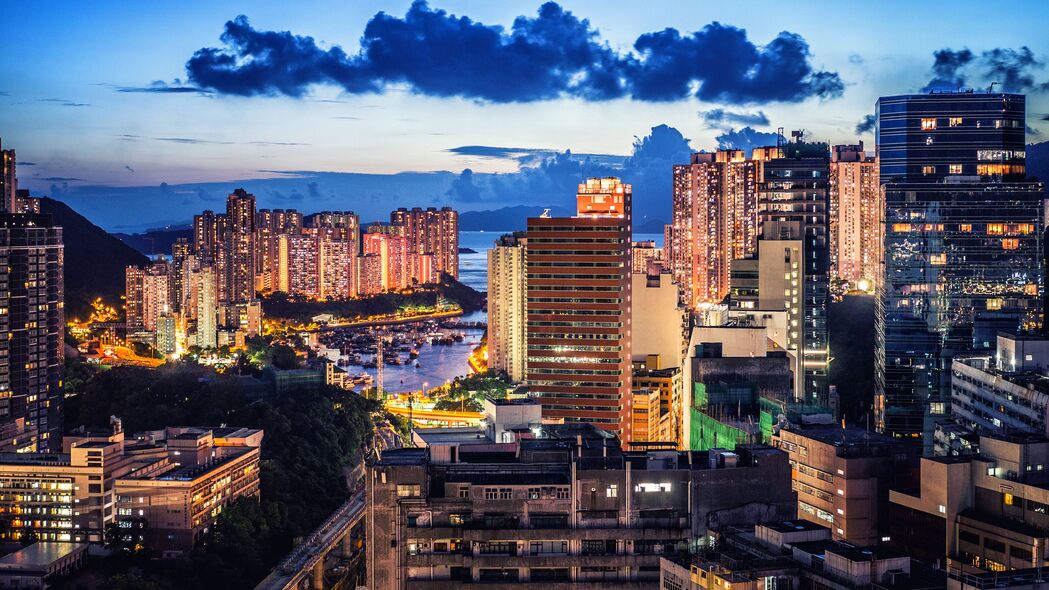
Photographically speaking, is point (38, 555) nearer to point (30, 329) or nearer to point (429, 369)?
point (30, 329)

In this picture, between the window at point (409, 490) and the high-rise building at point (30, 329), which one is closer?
the window at point (409, 490)

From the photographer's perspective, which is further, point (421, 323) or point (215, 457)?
point (421, 323)

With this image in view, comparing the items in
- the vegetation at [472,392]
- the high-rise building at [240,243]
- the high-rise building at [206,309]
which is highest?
the high-rise building at [240,243]

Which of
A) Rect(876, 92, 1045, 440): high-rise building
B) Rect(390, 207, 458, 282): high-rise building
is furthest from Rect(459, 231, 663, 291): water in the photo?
Rect(876, 92, 1045, 440): high-rise building

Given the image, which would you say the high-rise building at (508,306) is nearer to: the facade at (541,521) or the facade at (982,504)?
the facade at (982,504)

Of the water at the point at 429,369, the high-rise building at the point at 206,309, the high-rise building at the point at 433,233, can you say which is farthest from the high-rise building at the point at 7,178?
the high-rise building at the point at 433,233

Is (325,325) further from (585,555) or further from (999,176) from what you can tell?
(585,555)

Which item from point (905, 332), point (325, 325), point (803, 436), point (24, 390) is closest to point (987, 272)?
point (905, 332)
